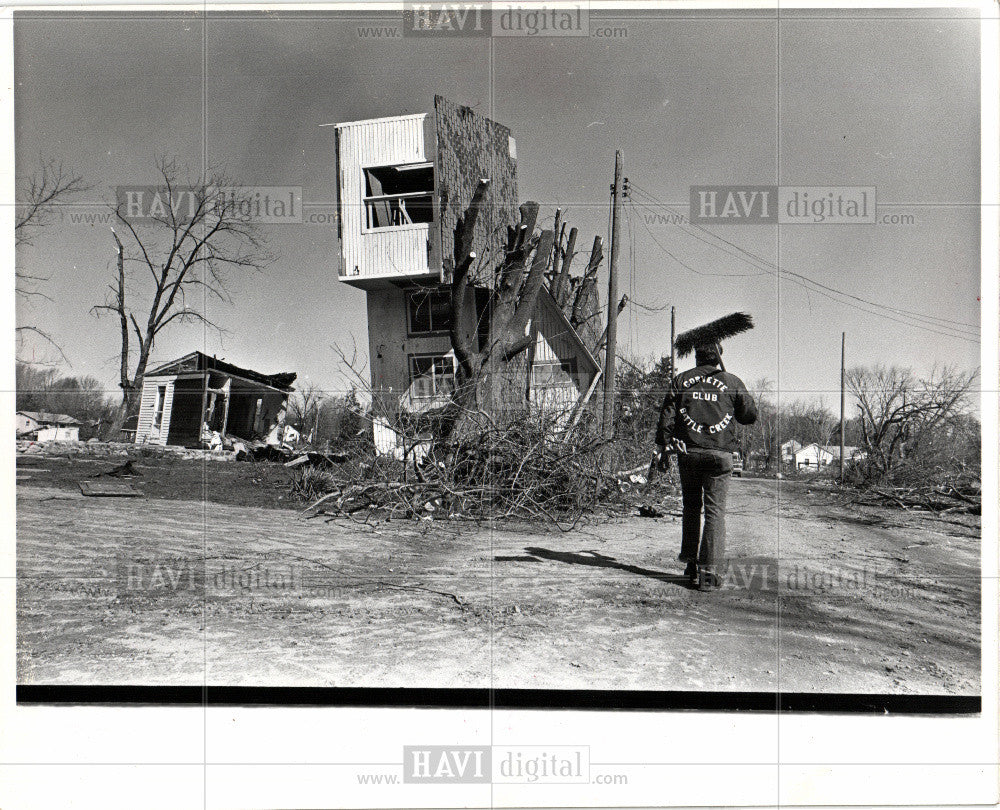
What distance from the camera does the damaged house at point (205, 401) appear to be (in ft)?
17.9

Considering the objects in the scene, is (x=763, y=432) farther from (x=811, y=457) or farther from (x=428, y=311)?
(x=428, y=311)

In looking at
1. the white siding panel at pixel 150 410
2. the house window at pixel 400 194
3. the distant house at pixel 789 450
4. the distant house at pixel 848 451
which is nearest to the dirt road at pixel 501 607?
the distant house at pixel 789 450

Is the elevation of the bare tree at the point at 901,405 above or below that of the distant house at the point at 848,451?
above

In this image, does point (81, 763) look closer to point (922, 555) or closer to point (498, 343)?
point (498, 343)

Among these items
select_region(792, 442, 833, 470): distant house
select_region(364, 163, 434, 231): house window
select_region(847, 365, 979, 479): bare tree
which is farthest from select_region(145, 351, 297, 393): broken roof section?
select_region(847, 365, 979, 479): bare tree

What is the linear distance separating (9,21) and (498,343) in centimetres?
446

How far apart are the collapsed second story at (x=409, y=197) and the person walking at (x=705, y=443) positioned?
9.94 feet

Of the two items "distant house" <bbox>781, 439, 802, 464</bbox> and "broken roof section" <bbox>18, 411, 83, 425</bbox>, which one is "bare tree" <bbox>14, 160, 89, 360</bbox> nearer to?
"broken roof section" <bbox>18, 411, 83, 425</bbox>

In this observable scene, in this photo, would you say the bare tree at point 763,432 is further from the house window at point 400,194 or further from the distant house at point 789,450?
the house window at point 400,194

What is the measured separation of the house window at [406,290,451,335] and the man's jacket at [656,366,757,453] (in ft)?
11.8

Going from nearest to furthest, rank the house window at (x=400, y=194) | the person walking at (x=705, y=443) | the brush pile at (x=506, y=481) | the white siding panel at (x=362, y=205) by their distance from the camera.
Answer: the person walking at (x=705, y=443) → the brush pile at (x=506, y=481) → the white siding panel at (x=362, y=205) → the house window at (x=400, y=194)

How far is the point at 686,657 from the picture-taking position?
3.51 metres

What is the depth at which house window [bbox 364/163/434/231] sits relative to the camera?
24.8 feet

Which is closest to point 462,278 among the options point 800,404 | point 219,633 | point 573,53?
point 573,53
